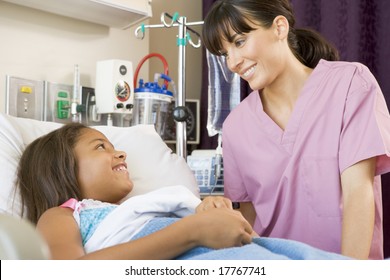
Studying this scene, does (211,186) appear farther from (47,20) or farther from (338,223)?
(47,20)

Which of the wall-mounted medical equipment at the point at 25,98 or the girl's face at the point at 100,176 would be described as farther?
the wall-mounted medical equipment at the point at 25,98

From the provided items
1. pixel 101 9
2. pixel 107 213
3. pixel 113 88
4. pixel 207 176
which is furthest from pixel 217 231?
pixel 101 9

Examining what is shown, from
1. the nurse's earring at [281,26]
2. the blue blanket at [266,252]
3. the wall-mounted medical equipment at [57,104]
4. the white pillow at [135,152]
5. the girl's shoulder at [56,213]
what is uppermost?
the nurse's earring at [281,26]

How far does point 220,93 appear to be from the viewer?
7.97ft

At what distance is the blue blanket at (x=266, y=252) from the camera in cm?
90

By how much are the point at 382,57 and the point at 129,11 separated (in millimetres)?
1032

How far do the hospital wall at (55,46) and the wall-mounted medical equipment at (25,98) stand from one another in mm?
24

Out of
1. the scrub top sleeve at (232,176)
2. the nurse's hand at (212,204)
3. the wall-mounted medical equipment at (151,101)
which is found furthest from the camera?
the wall-mounted medical equipment at (151,101)

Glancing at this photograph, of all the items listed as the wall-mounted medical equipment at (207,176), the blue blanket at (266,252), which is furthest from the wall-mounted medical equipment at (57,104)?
the blue blanket at (266,252)

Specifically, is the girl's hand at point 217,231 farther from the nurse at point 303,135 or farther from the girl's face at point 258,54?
the girl's face at point 258,54

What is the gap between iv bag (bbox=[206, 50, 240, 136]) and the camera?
7.73ft

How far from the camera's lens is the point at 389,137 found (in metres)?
1.41

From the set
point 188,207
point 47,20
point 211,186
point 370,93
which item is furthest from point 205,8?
point 188,207

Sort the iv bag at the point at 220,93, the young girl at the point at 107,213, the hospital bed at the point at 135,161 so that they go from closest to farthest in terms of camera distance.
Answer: the young girl at the point at 107,213 < the hospital bed at the point at 135,161 < the iv bag at the point at 220,93
